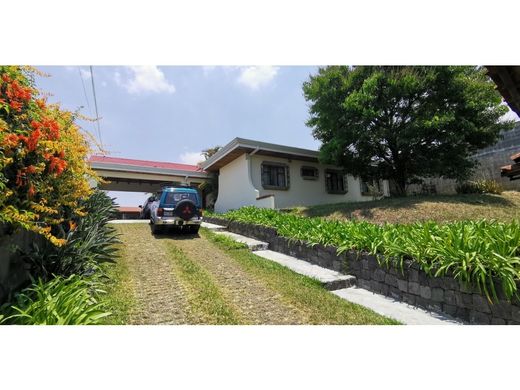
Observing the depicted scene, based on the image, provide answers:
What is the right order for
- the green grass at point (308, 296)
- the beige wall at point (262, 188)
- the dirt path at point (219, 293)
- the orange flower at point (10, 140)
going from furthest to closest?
the beige wall at point (262, 188), the green grass at point (308, 296), the dirt path at point (219, 293), the orange flower at point (10, 140)

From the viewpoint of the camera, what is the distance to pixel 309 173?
51.5 ft

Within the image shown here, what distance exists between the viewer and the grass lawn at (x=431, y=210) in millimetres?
9195

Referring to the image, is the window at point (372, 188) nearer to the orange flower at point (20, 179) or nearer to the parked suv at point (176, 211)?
the parked suv at point (176, 211)

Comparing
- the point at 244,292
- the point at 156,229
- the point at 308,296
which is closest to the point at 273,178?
the point at 156,229

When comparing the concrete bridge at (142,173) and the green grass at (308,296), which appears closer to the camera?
the green grass at (308,296)

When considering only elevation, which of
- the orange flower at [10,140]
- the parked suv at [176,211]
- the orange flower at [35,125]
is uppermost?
the orange flower at [35,125]

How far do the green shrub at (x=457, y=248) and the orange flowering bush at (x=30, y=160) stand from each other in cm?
517

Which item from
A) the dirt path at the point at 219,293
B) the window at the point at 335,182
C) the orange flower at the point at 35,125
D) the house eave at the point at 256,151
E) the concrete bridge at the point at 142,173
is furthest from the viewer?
the window at the point at 335,182

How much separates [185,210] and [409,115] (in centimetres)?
1030

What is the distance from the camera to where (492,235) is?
4230 mm

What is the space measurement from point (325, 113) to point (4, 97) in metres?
11.4

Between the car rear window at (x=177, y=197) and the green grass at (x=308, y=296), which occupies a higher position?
the car rear window at (x=177, y=197)

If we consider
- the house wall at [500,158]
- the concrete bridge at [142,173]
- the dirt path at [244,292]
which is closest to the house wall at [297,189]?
the concrete bridge at [142,173]

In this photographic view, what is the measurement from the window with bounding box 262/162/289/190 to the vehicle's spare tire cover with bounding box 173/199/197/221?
531 cm
